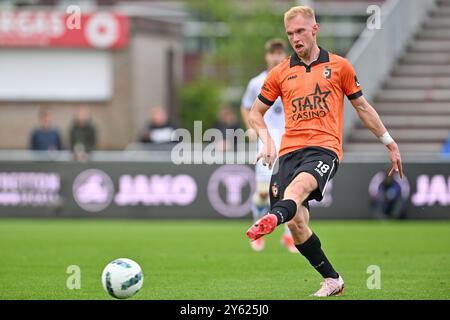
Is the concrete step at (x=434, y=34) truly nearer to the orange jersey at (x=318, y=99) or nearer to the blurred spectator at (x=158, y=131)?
the blurred spectator at (x=158, y=131)

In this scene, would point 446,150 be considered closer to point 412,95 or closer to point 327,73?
point 412,95

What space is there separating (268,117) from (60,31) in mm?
22037

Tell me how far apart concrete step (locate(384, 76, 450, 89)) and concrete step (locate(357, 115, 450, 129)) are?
1044mm

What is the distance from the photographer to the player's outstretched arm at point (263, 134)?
9.55 metres

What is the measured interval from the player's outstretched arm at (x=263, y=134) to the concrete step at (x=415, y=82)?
16673 millimetres

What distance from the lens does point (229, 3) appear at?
173 ft

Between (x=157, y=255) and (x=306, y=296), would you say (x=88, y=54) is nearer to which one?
(x=157, y=255)

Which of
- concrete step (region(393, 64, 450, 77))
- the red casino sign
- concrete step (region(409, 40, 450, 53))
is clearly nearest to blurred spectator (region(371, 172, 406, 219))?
concrete step (region(393, 64, 450, 77))

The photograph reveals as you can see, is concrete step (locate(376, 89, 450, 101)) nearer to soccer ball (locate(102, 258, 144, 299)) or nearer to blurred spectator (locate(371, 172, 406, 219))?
blurred spectator (locate(371, 172, 406, 219))

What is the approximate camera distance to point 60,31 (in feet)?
116

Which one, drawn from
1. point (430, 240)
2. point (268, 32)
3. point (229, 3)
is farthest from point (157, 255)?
point (229, 3)

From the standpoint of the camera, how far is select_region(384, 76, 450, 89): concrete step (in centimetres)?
2614
